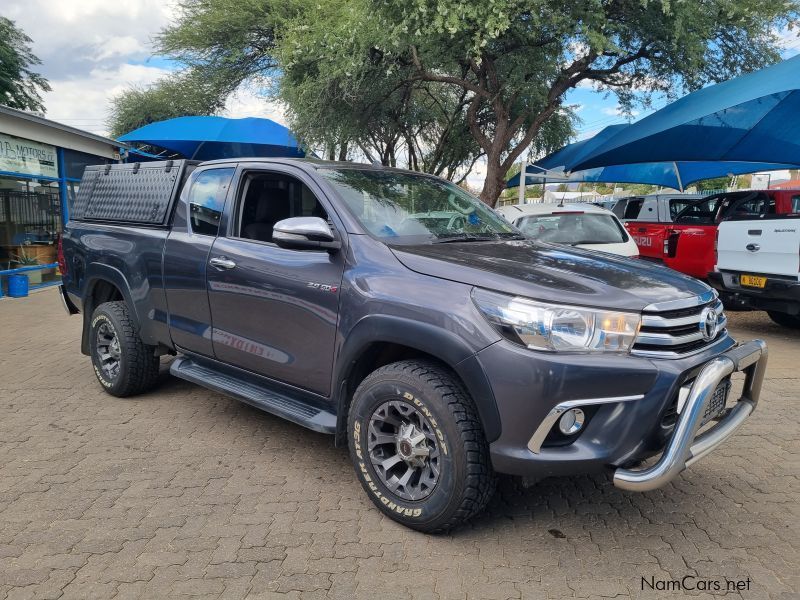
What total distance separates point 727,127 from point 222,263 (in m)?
9.94

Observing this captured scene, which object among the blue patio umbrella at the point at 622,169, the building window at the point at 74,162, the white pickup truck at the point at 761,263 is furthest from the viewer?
the blue patio umbrella at the point at 622,169

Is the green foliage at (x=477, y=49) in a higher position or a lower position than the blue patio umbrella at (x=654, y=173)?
higher

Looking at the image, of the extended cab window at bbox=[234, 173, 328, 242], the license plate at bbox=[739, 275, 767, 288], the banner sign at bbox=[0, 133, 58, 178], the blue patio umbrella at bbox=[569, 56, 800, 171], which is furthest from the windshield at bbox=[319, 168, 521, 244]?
the banner sign at bbox=[0, 133, 58, 178]

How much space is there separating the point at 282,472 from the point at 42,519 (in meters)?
1.27

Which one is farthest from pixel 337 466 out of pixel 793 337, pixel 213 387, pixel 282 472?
pixel 793 337

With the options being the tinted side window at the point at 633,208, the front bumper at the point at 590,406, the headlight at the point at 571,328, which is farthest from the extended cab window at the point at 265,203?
the tinted side window at the point at 633,208

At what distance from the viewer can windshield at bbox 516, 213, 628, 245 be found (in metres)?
8.10

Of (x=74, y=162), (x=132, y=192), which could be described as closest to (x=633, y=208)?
(x=74, y=162)

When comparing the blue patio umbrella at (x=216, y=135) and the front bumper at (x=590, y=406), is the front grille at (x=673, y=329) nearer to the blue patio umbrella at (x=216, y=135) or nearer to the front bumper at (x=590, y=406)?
the front bumper at (x=590, y=406)

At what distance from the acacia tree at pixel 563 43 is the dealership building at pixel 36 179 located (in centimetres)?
641

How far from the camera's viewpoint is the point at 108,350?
203 inches

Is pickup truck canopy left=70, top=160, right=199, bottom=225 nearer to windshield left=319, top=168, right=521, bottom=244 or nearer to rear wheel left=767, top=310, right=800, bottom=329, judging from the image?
windshield left=319, top=168, right=521, bottom=244

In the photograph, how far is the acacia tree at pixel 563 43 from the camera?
1008cm

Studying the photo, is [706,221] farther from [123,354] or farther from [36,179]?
[36,179]
